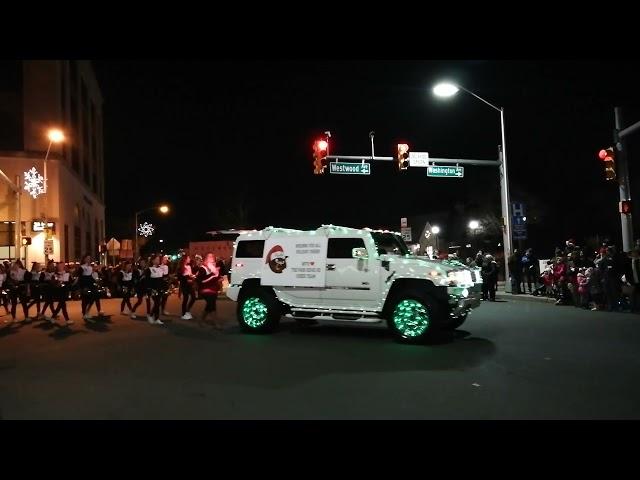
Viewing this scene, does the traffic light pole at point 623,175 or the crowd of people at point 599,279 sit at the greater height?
the traffic light pole at point 623,175

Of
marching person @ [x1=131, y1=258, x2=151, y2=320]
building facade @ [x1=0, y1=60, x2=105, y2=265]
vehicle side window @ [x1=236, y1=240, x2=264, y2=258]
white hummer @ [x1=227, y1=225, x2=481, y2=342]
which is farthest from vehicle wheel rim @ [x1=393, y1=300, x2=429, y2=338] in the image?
building facade @ [x1=0, y1=60, x2=105, y2=265]

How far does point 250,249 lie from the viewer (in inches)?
503

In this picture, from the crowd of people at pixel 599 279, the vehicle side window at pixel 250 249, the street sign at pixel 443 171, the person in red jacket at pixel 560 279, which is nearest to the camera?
the vehicle side window at pixel 250 249

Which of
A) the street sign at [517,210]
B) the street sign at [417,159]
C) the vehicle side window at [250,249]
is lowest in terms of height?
the vehicle side window at [250,249]

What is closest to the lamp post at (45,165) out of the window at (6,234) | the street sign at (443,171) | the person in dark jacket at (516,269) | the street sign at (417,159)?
the window at (6,234)

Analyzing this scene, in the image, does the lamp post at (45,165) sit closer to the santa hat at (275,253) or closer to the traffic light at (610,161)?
the santa hat at (275,253)

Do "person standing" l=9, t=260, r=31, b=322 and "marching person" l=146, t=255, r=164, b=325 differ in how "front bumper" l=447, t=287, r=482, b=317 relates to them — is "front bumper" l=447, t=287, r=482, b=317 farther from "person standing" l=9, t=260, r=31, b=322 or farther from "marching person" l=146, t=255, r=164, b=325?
"person standing" l=9, t=260, r=31, b=322

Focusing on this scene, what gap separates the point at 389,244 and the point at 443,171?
45.1 ft

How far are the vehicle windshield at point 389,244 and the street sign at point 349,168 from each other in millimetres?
11592

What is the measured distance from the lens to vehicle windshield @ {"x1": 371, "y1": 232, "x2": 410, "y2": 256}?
11.7m

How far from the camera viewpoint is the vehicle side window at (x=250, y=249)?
12.7 m

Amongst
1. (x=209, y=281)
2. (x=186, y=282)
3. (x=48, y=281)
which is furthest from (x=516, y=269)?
(x=48, y=281)

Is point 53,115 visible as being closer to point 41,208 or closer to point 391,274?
point 41,208
